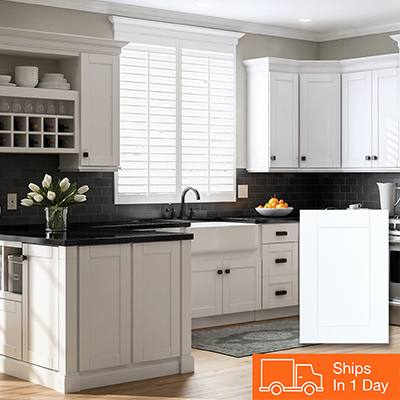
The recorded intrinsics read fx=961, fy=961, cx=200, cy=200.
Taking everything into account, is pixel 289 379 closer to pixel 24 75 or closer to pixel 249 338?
pixel 249 338

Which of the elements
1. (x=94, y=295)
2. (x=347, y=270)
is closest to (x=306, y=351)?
(x=347, y=270)

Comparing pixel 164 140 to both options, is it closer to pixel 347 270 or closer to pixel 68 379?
pixel 347 270

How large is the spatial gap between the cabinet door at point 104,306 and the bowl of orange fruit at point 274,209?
2.88m

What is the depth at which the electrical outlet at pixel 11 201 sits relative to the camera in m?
7.13

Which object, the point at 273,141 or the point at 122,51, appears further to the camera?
the point at 273,141

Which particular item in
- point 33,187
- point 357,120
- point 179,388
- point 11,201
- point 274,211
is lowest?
point 179,388

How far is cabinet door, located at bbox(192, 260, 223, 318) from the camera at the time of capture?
24.8ft

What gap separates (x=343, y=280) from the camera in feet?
22.7

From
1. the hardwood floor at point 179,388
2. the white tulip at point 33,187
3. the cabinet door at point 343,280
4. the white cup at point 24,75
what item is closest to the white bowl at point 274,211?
the cabinet door at point 343,280

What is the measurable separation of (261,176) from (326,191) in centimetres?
79

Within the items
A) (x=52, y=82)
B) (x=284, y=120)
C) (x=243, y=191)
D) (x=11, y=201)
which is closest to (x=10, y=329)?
(x=11, y=201)

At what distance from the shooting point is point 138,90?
25.9ft

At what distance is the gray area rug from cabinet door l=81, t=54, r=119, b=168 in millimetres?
1497

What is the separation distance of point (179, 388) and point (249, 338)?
1.61m
